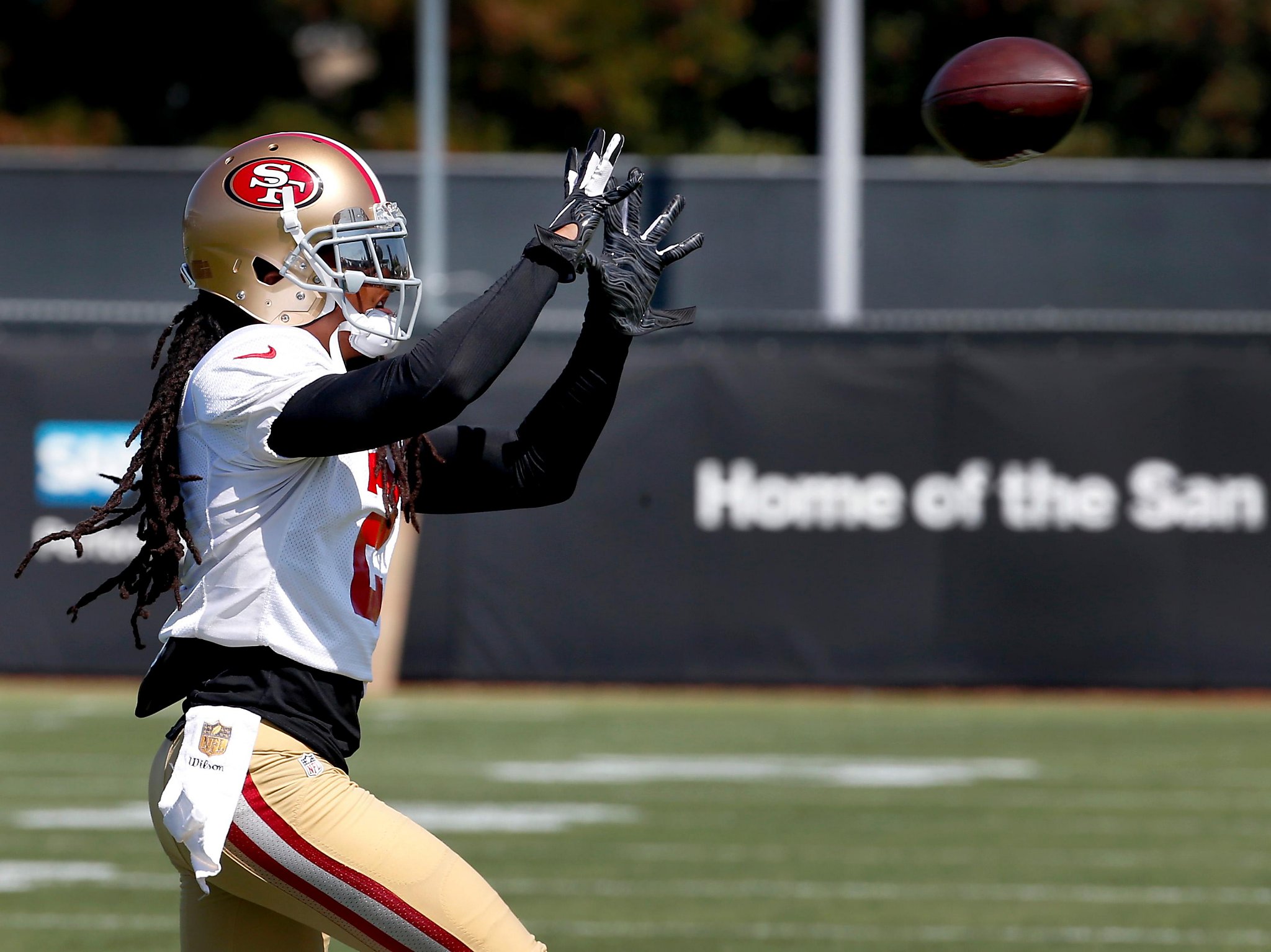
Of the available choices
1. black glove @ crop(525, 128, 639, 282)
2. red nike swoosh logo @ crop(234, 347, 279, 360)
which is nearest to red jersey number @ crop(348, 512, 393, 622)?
red nike swoosh logo @ crop(234, 347, 279, 360)

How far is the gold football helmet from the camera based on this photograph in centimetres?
303

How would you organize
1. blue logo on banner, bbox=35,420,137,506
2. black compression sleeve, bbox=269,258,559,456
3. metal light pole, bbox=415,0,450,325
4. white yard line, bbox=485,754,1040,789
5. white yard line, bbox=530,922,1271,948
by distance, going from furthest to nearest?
metal light pole, bbox=415,0,450,325 < blue logo on banner, bbox=35,420,137,506 < white yard line, bbox=485,754,1040,789 < white yard line, bbox=530,922,1271,948 < black compression sleeve, bbox=269,258,559,456

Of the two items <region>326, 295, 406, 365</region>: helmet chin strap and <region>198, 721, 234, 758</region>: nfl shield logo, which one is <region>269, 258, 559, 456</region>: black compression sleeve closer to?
<region>326, 295, 406, 365</region>: helmet chin strap

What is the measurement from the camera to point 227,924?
2990mm

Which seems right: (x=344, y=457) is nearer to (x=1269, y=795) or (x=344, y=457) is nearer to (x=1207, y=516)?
(x=1269, y=795)

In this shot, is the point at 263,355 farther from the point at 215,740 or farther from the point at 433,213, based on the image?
the point at 433,213

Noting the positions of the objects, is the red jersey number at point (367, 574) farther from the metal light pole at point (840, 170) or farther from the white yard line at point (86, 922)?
the metal light pole at point (840, 170)

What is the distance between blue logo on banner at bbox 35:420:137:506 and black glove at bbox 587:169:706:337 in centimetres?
856

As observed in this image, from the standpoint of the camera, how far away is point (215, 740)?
9.30 ft

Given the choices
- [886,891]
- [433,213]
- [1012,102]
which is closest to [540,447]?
[1012,102]

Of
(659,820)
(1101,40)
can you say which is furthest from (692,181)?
(1101,40)

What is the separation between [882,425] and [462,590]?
266 cm

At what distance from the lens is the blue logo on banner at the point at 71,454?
37.3ft

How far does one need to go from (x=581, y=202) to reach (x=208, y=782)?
3.56 ft
